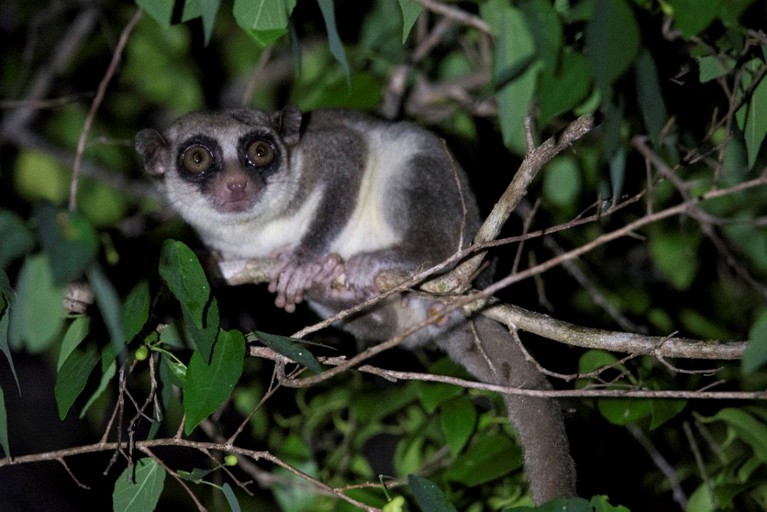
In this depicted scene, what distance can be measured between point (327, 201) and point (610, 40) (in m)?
2.44

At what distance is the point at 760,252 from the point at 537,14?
3561mm

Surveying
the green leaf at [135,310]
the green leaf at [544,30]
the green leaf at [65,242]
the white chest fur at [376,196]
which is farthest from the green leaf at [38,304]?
the white chest fur at [376,196]

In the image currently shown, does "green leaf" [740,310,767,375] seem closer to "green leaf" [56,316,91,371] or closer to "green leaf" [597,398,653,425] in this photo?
"green leaf" [597,398,653,425]

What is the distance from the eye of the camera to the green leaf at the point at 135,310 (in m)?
2.20

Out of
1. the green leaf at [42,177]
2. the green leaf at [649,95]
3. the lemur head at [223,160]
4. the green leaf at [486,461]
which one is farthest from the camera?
the green leaf at [42,177]

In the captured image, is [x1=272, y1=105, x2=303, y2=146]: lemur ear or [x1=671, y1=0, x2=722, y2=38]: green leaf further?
→ [x1=272, y1=105, x2=303, y2=146]: lemur ear

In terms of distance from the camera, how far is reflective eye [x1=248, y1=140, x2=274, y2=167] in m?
4.05

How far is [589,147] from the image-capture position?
205 inches

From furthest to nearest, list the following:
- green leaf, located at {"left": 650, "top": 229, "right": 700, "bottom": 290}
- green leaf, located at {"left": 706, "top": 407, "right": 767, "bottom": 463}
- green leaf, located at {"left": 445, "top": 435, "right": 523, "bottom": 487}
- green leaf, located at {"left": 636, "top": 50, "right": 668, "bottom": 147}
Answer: green leaf, located at {"left": 650, "top": 229, "right": 700, "bottom": 290} < green leaf, located at {"left": 445, "top": 435, "right": 523, "bottom": 487} < green leaf, located at {"left": 706, "top": 407, "right": 767, "bottom": 463} < green leaf, located at {"left": 636, "top": 50, "right": 668, "bottom": 147}

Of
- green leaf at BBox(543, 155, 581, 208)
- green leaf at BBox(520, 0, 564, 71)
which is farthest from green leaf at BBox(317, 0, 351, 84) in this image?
green leaf at BBox(543, 155, 581, 208)

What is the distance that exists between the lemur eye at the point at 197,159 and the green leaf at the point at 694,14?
251 cm

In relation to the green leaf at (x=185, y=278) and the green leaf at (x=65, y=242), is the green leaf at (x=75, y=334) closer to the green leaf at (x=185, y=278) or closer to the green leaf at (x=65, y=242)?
the green leaf at (x=185, y=278)

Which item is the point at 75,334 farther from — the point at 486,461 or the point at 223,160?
the point at 486,461

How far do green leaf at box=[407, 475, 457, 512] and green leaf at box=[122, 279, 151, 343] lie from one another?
0.81 m
